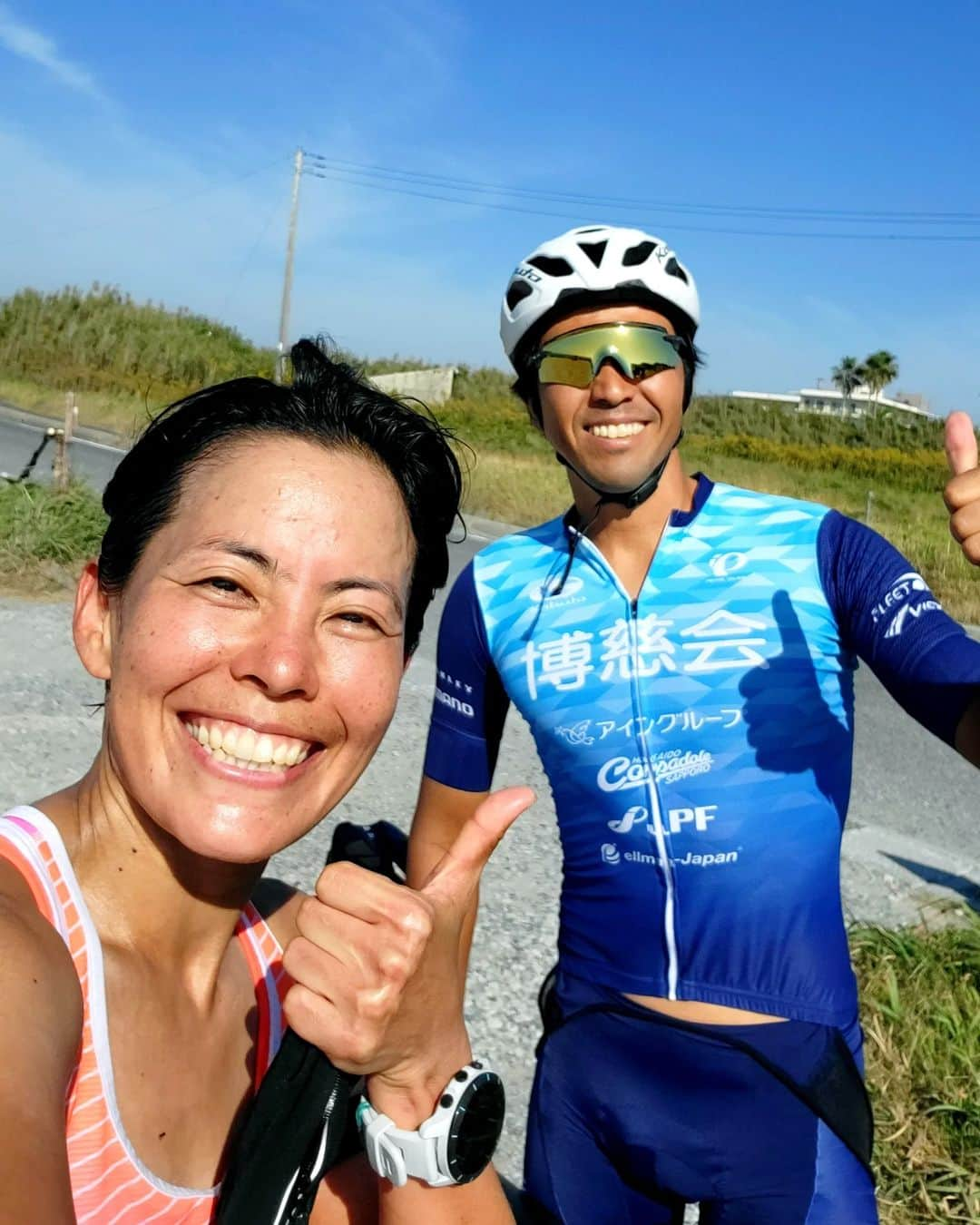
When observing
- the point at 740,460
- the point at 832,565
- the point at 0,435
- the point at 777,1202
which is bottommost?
the point at 777,1202

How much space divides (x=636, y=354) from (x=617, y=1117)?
1.63 metres

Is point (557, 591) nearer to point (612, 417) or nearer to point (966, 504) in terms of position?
point (612, 417)

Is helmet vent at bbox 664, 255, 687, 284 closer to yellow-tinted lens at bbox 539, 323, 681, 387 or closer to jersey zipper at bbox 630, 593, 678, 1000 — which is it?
yellow-tinted lens at bbox 539, 323, 681, 387

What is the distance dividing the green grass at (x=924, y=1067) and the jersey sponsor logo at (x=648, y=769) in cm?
159

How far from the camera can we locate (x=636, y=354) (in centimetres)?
237

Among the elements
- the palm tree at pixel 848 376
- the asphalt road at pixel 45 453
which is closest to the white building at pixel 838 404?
the palm tree at pixel 848 376

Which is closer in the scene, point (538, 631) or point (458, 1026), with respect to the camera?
point (458, 1026)

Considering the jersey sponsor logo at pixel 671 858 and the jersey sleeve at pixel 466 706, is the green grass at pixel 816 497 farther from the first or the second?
the jersey sponsor logo at pixel 671 858

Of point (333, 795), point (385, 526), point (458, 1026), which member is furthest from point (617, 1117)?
point (385, 526)

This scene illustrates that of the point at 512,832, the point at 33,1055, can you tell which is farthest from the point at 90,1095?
the point at 512,832

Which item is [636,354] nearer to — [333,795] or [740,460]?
[333,795]

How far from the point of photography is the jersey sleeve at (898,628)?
5.92 ft

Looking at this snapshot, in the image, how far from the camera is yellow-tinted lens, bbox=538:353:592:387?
7.68 ft

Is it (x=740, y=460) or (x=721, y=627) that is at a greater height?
(x=740, y=460)
